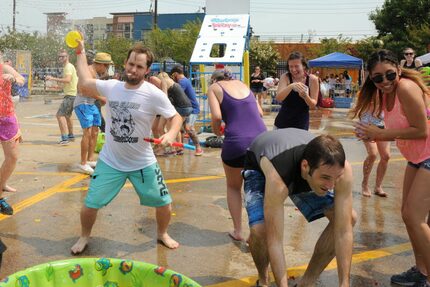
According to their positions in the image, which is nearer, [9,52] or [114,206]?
[114,206]

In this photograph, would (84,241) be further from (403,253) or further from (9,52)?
(9,52)

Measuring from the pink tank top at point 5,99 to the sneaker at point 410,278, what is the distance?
→ 397 cm

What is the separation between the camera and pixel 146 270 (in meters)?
3.06

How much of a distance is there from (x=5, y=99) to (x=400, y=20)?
35.1 m

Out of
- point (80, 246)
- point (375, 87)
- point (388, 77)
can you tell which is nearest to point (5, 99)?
point (80, 246)

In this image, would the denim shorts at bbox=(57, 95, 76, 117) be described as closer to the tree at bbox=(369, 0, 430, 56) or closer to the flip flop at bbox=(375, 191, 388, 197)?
the flip flop at bbox=(375, 191, 388, 197)

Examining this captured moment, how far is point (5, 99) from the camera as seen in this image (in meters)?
4.86

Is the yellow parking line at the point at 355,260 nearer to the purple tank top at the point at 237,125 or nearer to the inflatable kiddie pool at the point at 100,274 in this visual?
the inflatable kiddie pool at the point at 100,274

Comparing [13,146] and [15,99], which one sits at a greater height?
[15,99]

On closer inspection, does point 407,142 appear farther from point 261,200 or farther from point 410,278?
point 261,200

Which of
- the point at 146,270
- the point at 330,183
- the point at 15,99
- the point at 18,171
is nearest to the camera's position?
the point at 330,183

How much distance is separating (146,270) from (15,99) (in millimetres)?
3286

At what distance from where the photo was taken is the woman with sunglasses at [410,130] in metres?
3.31

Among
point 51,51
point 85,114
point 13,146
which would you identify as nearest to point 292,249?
point 13,146
